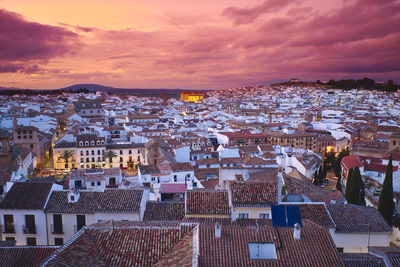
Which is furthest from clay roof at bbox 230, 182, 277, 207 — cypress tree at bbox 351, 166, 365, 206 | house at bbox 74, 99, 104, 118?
house at bbox 74, 99, 104, 118

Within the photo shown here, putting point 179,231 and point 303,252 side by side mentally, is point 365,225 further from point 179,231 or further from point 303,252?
point 179,231

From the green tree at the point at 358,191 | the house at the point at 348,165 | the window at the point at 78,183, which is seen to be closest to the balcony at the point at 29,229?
the window at the point at 78,183

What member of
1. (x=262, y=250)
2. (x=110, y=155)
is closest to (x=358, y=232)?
(x=262, y=250)

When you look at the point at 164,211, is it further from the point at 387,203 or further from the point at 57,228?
the point at 387,203

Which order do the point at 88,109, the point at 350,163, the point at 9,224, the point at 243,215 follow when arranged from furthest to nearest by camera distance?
the point at 88,109 < the point at 350,163 < the point at 9,224 < the point at 243,215

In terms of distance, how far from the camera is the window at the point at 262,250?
34.9 ft

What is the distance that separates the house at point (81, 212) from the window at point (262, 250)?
764 cm

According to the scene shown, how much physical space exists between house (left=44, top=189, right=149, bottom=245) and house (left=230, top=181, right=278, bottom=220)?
4912mm

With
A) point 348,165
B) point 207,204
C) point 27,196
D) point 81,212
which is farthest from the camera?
point 348,165

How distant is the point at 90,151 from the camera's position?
4738cm

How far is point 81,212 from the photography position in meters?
16.9

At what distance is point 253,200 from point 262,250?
17.3 ft

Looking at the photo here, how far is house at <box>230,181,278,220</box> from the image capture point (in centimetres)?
1569

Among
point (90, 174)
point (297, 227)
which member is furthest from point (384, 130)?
point (297, 227)
